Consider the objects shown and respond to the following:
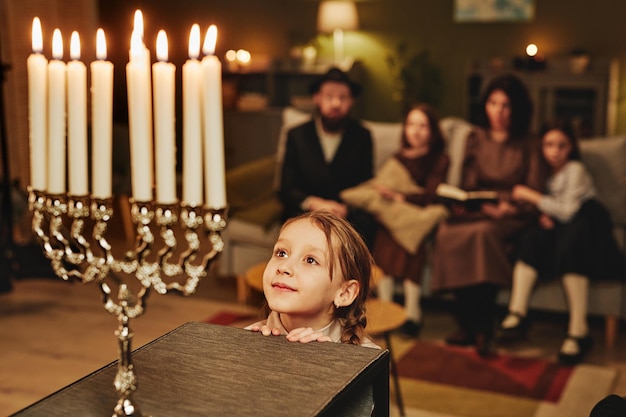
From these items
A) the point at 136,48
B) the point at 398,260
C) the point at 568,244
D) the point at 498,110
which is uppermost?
the point at 136,48

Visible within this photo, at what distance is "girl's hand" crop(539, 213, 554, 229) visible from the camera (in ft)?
12.2

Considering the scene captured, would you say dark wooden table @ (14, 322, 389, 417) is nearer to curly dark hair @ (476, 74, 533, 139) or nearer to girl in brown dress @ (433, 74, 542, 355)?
girl in brown dress @ (433, 74, 542, 355)

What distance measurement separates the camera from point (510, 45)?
283 inches

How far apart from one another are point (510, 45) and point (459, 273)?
12.9 feet

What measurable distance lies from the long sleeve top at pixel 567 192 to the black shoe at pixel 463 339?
62 centimetres

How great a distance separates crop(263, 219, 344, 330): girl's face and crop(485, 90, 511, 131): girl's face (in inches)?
98.3

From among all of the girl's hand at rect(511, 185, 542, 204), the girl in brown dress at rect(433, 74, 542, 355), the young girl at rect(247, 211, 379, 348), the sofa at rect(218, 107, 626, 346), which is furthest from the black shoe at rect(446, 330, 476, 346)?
the young girl at rect(247, 211, 379, 348)

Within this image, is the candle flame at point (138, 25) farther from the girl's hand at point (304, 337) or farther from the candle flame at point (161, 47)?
the girl's hand at point (304, 337)

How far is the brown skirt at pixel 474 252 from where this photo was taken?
370 cm

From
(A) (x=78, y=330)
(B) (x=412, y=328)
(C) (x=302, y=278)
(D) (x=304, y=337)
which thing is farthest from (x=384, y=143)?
(D) (x=304, y=337)

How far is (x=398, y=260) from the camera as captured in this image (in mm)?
3879

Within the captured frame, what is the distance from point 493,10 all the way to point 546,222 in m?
3.88

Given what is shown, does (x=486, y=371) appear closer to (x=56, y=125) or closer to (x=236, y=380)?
(x=236, y=380)

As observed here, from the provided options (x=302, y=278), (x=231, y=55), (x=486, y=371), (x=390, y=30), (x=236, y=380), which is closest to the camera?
(x=236, y=380)
